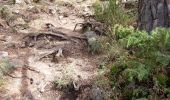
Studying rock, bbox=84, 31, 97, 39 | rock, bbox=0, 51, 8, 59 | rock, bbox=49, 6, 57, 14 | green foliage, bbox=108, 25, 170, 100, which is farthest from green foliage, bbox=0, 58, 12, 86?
rock, bbox=49, 6, 57, 14

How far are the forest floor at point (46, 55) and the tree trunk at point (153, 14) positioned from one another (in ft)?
3.15

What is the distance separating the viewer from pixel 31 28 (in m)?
7.14

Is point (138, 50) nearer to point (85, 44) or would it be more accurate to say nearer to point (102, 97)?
point (102, 97)

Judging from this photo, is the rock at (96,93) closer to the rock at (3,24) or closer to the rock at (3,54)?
the rock at (3,54)

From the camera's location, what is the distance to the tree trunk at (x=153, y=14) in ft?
16.8

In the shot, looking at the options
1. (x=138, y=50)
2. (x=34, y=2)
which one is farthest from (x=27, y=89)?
(x=34, y=2)

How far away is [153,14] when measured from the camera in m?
5.23

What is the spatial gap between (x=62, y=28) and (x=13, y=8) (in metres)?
1.58

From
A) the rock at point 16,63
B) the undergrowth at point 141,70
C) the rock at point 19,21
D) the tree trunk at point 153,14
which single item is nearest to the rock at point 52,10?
the rock at point 19,21

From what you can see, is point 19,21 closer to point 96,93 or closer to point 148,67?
point 96,93

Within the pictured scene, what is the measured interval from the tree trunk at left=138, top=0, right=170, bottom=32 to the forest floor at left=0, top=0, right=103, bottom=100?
0.96 metres

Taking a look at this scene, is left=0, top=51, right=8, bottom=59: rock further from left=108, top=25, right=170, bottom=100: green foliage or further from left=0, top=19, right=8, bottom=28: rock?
left=108, top=25, right=170, bottom=100: green foliage

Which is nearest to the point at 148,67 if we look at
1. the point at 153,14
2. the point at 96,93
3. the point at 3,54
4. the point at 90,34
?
the point at 96,93

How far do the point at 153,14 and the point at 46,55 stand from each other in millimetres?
1785
